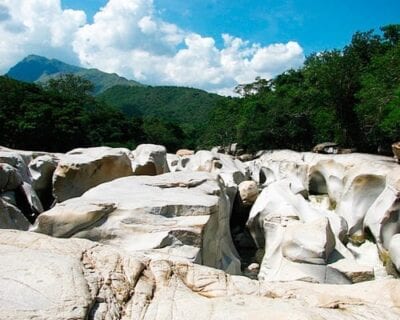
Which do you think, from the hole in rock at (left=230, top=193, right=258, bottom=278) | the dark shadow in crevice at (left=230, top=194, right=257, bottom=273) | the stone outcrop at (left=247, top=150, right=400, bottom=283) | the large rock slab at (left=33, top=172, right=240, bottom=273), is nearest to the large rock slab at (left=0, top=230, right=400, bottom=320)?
the large rock slab at (left=33, top=172, right=240, bottom=273)

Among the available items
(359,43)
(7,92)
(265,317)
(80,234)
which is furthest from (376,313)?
(7,92)

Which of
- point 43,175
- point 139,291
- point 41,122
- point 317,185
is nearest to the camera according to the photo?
point 139,291

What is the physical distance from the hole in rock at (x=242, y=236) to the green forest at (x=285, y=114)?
20.1 ft

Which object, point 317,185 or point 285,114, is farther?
point 285,114

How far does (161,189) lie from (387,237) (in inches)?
255

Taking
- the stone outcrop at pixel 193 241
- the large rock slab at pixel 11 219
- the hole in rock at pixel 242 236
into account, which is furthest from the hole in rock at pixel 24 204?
the hole in rock at pixel 242 236

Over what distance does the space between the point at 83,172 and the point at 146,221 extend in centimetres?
807

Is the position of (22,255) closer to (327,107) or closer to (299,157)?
(299,157)

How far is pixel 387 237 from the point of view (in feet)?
38.2

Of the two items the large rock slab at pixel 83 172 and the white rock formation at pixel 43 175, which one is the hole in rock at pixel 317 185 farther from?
the white rock formation at pixel 43 175

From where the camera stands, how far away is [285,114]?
1089 inches

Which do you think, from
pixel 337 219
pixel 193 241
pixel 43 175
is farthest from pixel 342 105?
pixel 193 241

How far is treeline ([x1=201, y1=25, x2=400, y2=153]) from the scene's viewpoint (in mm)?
17281

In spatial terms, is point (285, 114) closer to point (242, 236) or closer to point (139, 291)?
point (242, 236)
